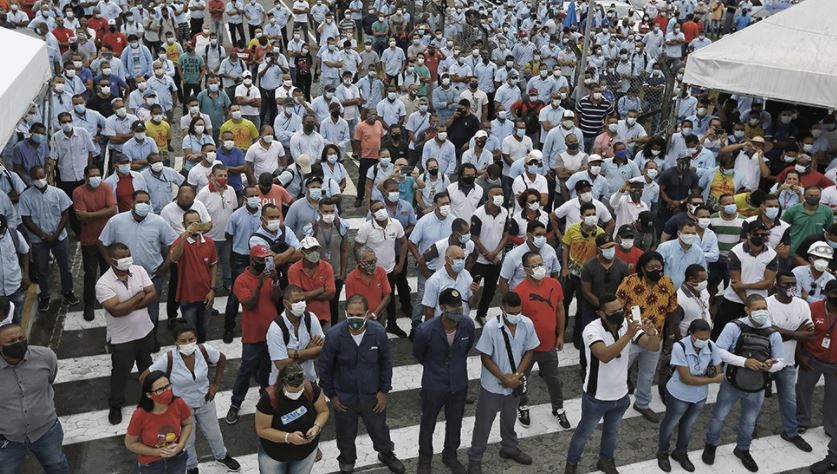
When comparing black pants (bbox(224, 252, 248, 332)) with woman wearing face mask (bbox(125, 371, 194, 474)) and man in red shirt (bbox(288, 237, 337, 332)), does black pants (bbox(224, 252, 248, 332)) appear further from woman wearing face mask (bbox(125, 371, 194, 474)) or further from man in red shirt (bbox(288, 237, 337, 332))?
woman wearing face mask (bbox(125, 371, 194, 474))

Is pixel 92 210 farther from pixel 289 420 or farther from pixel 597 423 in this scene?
pixel 597 423

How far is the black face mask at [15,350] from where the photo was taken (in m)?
→ 6.14

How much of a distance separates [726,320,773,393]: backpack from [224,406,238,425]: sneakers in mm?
4840

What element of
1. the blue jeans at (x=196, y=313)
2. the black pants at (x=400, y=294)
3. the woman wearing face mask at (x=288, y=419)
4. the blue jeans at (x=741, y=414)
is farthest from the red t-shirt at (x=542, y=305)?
the blue jeans at (x=196, y=313)

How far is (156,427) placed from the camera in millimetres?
6078

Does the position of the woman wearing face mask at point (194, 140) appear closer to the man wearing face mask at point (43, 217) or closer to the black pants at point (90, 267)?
the black pants at point (90, 267)

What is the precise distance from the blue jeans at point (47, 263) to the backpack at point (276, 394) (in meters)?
5.06

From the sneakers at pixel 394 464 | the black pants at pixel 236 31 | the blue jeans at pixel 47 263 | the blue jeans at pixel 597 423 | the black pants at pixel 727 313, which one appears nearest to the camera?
the blue jeans at pixel 597 423

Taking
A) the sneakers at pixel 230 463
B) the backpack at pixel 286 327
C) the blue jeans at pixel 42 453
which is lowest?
the sneakers at pixel 230 463

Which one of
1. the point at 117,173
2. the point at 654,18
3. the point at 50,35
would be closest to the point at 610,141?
the point at 117,173

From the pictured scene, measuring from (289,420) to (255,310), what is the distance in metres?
1.95

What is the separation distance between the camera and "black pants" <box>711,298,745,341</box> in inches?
360

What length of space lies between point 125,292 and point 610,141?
828 cm

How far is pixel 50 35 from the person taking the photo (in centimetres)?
1741
